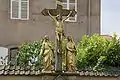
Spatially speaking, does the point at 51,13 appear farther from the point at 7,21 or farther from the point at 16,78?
the point at 7,21

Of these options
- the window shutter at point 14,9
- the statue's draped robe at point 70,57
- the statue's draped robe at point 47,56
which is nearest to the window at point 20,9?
the window shutter at point 14,9

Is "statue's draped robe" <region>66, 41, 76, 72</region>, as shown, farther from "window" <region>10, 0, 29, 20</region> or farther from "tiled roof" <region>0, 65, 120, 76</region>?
"window" <region>10, 0, 29, 20</region>

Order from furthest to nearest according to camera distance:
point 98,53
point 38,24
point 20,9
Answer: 1. point 20,9
2. point 38,24
3. point 98,53

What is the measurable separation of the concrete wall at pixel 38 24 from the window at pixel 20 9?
0.21m

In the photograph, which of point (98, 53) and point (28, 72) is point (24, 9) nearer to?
point (98, 53)

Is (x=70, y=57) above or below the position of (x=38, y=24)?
below

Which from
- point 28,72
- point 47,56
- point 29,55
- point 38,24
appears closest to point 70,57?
point 47,56

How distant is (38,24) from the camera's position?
2292 cm

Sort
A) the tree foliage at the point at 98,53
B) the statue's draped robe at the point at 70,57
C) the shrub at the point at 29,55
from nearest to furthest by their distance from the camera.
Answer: the statue's draped robe at the point at 70,57, the shrub at the point at 29,55, the tree foliage at the point at 98,53

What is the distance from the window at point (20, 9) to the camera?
22859 millimetres

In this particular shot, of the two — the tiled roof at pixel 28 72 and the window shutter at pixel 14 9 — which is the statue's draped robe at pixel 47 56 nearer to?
the tiled roof at pixel 28 72

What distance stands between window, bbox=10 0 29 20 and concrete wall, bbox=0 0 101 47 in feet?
0.68

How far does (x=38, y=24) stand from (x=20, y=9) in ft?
3.82

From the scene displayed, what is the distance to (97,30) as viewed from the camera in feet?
76.6
